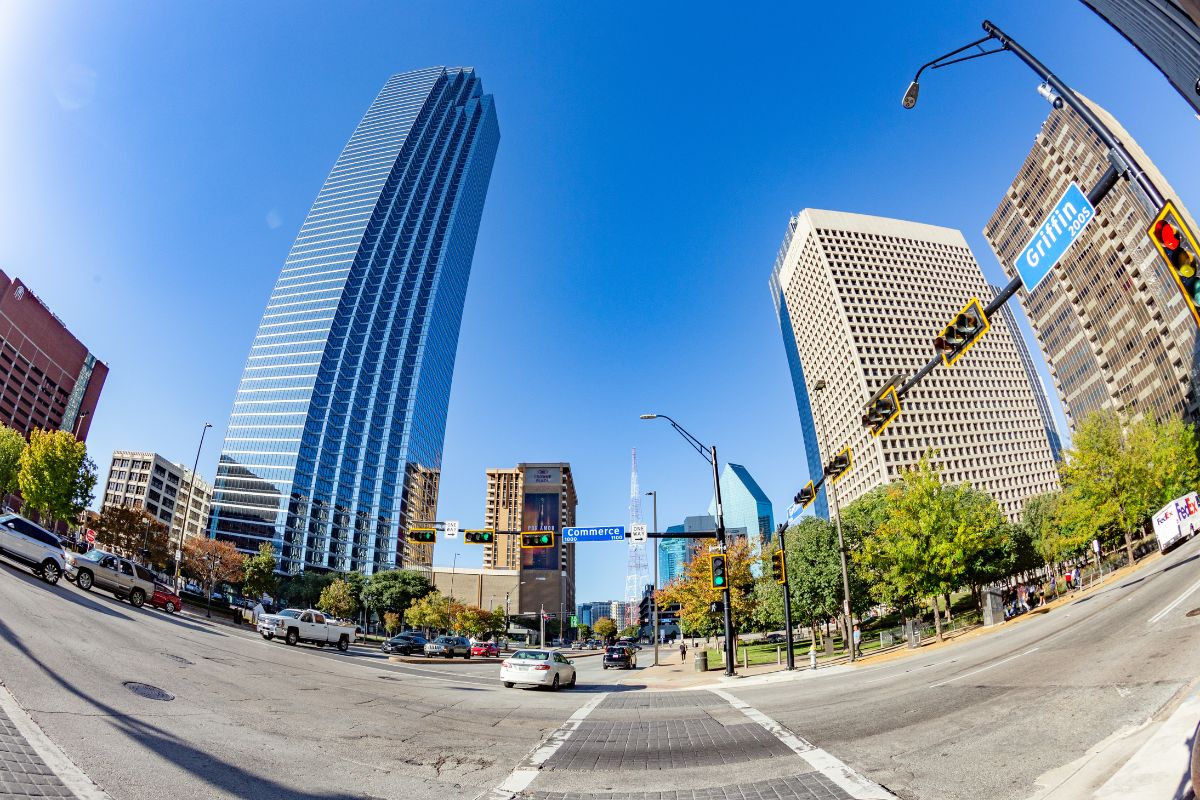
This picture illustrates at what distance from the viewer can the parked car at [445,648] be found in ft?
121

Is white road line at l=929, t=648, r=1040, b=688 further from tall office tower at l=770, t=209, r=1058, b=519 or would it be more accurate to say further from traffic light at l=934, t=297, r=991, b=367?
tall office tower at l=770, t=209, r=1058, b=519


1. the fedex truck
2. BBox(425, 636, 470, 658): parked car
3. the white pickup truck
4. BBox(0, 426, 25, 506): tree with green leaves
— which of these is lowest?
BBox(425, 636, 470, 658): parked car

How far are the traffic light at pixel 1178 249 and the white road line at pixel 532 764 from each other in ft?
36.4

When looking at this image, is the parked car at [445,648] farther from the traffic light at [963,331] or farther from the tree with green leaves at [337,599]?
the tree with green leaves at [337,599]

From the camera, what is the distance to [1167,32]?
10.1 m

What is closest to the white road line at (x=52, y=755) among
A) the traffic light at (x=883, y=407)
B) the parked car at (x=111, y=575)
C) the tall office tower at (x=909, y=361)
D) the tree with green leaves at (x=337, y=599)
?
the traffic light at (x=883, y=407)

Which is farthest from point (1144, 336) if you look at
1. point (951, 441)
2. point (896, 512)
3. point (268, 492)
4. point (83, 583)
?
point (268, 492)

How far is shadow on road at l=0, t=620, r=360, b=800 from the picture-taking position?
199 inches

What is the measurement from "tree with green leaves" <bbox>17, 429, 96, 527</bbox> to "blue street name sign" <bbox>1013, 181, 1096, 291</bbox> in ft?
236

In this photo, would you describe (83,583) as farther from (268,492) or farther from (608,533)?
(268,492)

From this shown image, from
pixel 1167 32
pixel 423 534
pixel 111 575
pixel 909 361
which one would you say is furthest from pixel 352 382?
pixel 1167 32

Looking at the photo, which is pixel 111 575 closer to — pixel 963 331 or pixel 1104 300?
pixel 963 331

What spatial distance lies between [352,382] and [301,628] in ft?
460

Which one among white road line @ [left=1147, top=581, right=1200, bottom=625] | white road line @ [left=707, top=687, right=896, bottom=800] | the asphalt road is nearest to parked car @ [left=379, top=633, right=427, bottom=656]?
the asphalt road
